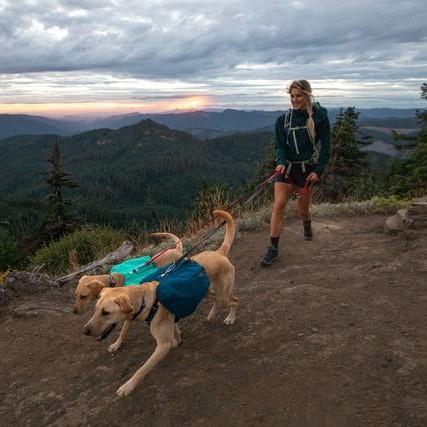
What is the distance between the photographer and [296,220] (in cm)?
868

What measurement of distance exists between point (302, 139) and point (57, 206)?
73.2ft

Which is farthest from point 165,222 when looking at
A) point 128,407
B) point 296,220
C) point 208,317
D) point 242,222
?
point 128,407

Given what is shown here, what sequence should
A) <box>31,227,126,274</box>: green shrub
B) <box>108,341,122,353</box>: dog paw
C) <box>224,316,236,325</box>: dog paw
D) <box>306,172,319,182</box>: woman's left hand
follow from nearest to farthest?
<box>108,341,122,353</box>: dog paw, <box>224,316,236,325</box>: dog paw, <box>306,172,319,182</box>: woman's left hand, <box>31,227,126,274</box>: green shrub

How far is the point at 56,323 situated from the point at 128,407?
2.55 metres

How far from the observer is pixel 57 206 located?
83.0 feet

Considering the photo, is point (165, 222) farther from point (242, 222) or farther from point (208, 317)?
point (208, 317)

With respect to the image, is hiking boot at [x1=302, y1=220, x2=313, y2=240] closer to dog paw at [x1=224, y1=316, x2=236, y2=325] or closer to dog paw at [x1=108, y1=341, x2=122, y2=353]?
dog paw at [x1=224, y1=316, x2=236, y2=325]

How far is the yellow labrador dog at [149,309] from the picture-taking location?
3541 millimetres

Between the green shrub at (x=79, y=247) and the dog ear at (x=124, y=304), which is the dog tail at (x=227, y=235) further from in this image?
the green shrub at (x=79, y=247)

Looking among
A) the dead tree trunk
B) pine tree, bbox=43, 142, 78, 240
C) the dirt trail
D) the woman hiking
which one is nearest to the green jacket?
the woman hiking

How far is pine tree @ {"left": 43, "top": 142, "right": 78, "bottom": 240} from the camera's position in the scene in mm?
25275

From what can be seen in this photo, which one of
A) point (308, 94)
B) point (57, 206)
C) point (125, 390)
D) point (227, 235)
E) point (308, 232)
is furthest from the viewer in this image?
point (57, 206)

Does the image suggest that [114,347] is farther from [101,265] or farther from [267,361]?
[101,265]

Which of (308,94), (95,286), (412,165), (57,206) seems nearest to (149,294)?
(95,286)
